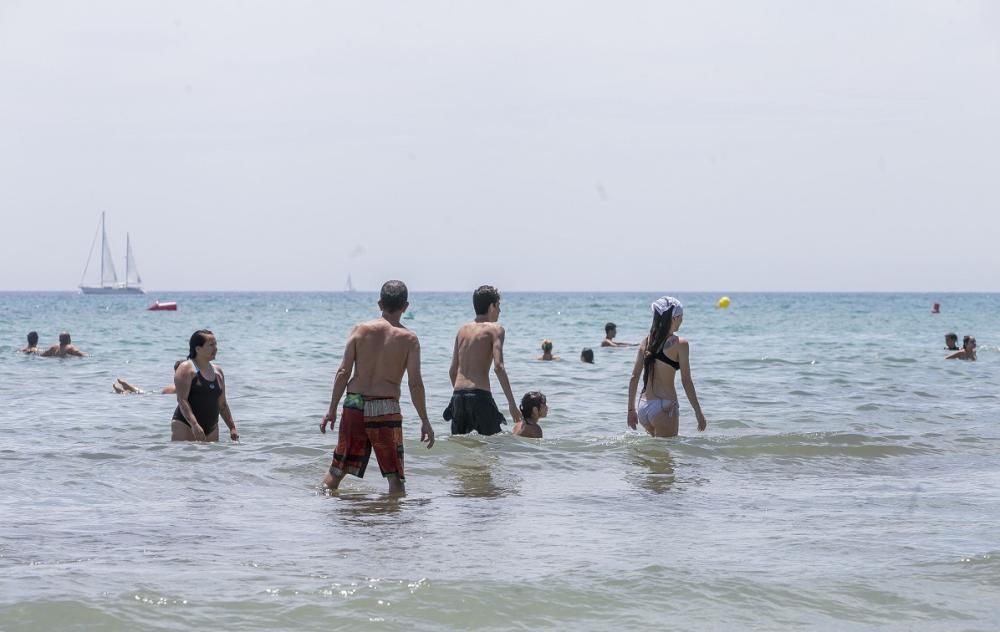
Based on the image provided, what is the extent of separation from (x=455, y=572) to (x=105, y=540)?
2.38 m

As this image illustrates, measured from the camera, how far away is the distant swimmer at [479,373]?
10.1 metres

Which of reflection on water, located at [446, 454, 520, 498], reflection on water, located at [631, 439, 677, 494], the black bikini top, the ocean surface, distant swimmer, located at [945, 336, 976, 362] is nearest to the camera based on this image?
the ocean surface

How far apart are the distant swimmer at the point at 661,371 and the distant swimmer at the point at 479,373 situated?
120 cm

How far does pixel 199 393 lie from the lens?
10039 mm

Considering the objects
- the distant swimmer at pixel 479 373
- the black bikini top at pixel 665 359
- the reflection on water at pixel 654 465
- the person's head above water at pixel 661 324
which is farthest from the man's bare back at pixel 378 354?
the black bikini top at pixel 665 359

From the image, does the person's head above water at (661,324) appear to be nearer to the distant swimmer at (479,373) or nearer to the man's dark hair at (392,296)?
the distant swimmer at (479,373)

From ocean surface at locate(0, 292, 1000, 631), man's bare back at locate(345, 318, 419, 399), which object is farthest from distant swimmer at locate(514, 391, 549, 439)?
man's bare back at locate(345, 318, 419, 399)

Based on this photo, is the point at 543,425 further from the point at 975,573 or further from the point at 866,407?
the point at 975,573

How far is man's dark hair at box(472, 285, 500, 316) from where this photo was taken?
33.1 ft

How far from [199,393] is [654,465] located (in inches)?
168

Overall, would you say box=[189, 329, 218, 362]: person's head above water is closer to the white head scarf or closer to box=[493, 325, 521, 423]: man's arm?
box=[493, 325, 521, 423]: man's arm

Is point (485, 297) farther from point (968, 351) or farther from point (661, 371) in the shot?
point (968, 351)

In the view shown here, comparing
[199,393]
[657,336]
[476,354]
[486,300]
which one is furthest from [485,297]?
[199,393]

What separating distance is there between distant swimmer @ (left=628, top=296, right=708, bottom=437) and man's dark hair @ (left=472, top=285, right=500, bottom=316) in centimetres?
141
